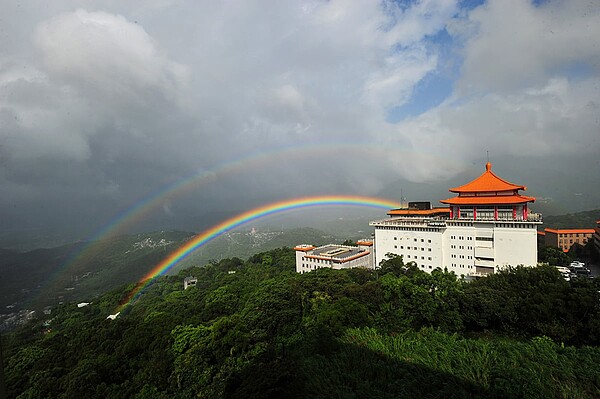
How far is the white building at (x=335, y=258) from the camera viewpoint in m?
26.4

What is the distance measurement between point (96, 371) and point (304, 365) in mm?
9906

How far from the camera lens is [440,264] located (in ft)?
70.0

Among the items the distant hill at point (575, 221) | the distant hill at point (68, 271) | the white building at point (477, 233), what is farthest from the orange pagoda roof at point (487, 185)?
the distant hill at point (68, 271)

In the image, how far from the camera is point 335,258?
26641 millimetres

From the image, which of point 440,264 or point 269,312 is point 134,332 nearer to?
point 269,312

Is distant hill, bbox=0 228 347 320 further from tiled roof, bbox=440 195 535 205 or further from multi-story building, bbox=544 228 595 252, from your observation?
multi-story building, bbox=544 228 595 252

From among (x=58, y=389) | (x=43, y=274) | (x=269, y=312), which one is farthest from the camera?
(x=43, y=274)

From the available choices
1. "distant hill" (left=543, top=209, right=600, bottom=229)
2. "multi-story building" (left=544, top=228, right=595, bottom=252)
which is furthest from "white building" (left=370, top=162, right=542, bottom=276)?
"distant hill" (left=543, top=209, right=600, bottom=229)

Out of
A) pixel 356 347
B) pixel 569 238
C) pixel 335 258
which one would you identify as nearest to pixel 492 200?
pixel 335 258

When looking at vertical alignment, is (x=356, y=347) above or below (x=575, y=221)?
above

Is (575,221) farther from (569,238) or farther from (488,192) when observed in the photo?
(488,192)

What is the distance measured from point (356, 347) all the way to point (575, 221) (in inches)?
2223

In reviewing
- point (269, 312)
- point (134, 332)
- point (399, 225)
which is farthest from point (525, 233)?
point (134, 332)

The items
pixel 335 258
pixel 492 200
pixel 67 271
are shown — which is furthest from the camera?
pixel 67 271
